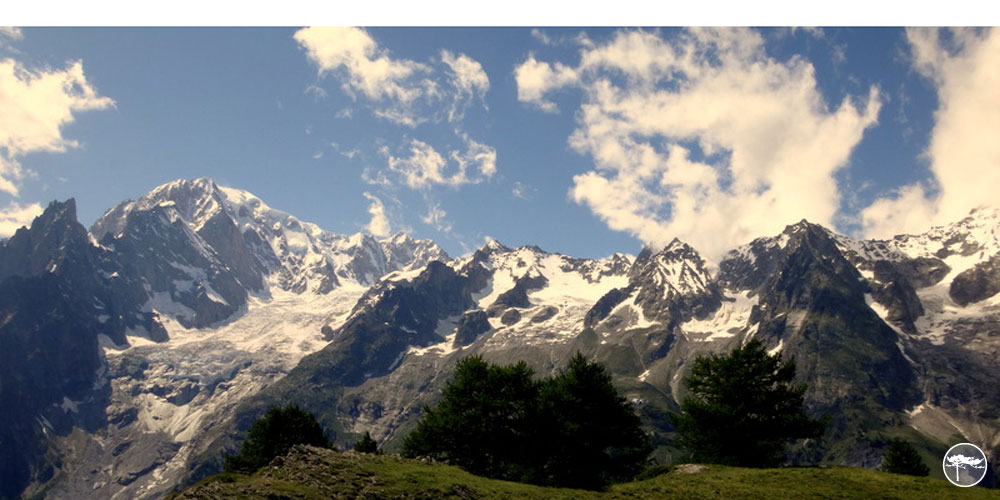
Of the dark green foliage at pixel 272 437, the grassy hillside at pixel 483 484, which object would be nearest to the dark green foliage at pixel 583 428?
the grassy hillside at pixel 483 484

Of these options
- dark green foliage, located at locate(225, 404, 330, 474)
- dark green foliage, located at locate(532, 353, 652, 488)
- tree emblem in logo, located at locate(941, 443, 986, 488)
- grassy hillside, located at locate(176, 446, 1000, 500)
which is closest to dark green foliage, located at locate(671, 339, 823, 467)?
dark green foliage, located at locate(532, 353, 652, 488)

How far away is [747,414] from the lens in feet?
220

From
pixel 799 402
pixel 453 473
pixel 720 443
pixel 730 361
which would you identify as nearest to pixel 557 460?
pixel 453 473

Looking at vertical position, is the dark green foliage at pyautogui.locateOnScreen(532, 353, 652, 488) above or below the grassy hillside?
above

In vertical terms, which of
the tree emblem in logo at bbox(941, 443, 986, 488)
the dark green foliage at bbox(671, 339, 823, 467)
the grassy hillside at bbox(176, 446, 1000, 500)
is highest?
the dark green foliage at bbox(671, 339, 823, 467)

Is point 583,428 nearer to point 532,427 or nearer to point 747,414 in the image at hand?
point 532,427

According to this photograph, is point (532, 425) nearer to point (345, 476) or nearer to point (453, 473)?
point (453, 473)

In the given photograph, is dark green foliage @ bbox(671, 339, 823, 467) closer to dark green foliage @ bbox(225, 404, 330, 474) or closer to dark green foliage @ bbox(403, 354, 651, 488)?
dark green foliage @ bbox(403, 354, 651, 488)

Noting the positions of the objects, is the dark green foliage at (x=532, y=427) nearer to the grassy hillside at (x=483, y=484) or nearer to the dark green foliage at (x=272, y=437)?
the grassy hillside at (x=483, y=484)

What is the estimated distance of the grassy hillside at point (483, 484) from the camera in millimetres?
41438

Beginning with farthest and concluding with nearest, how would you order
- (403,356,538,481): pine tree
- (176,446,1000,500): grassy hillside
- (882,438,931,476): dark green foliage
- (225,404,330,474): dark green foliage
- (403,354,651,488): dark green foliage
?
(882,438,931,476): dark green foliage, (225,404,330,474): dark green foliage, (403,356,538,481): pine tree, (403,354,651,488): dark green foliage, (176,446,1000,500): grassy hillside

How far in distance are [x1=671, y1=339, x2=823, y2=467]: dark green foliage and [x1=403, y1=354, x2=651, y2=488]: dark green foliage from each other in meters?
8.16

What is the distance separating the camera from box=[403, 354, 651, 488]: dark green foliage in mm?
62688

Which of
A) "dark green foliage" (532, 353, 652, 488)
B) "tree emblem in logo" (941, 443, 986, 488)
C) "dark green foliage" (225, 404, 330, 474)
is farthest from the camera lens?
"dark green foliage" (225, 404, 330, 474)
